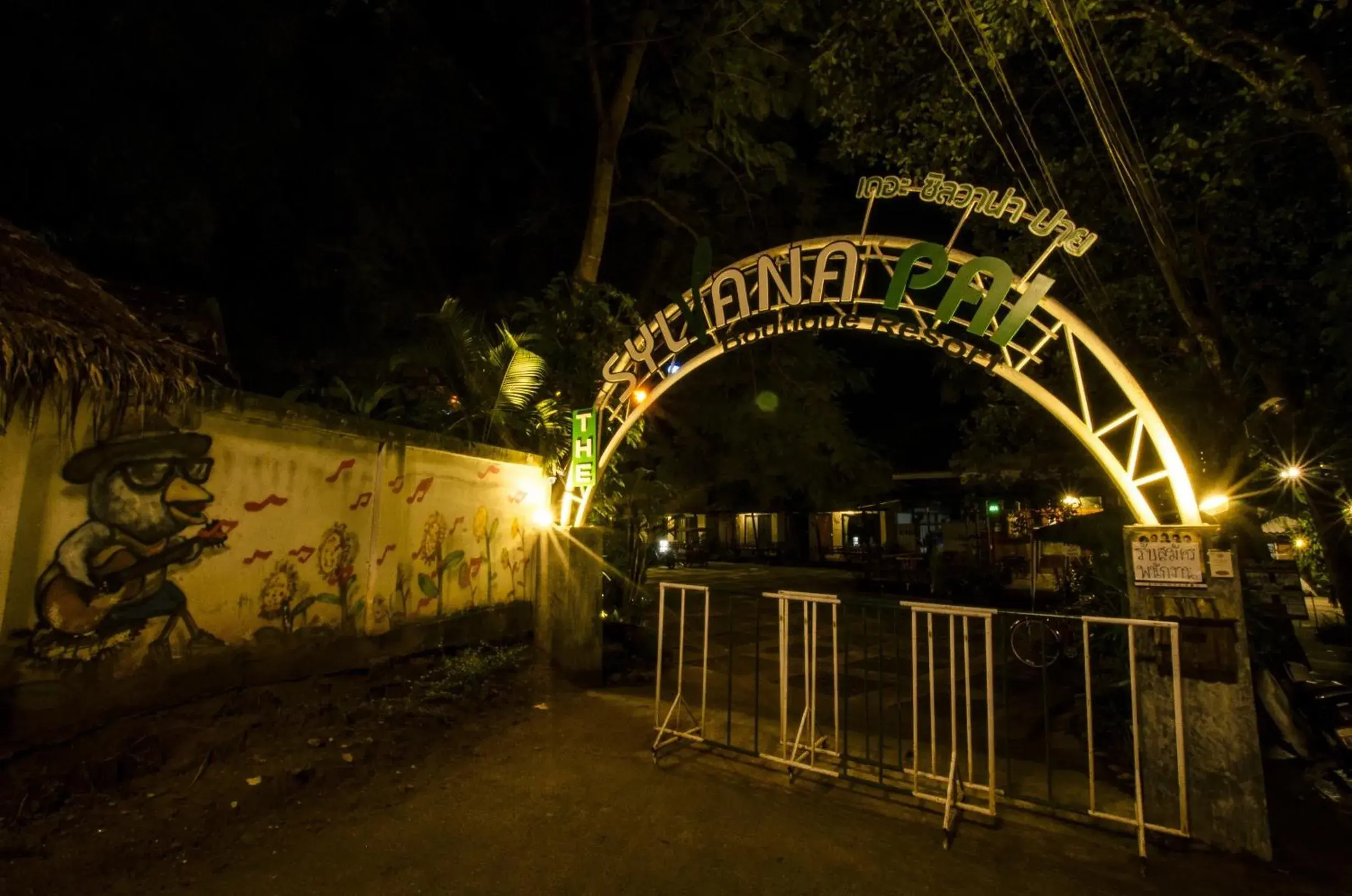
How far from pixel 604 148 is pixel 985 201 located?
7811 mm

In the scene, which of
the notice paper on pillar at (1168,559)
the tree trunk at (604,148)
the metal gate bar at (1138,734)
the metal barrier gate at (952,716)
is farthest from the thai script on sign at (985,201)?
the tree trunk at (604,148)

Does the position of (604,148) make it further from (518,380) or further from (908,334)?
(908,334)

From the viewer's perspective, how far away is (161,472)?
5.05 metres

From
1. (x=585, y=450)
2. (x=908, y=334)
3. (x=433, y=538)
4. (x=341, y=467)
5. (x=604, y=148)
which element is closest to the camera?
(x=908, y=334)

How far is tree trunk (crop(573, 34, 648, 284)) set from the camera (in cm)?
1134

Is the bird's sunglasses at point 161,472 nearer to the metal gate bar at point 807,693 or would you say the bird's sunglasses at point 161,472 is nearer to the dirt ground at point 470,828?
the dirt ground at point 470,828

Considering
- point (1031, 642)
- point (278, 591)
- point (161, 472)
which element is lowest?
point (1031, 642)

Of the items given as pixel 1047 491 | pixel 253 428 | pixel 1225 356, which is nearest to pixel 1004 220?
pixel 1225 356

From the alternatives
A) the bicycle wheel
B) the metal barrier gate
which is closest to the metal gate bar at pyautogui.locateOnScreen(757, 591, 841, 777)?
the metal barrier gate

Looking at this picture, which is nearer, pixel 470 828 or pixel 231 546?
pixel 470 828

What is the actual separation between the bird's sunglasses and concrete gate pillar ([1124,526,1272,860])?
20.8ft

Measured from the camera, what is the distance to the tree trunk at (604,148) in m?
11.3

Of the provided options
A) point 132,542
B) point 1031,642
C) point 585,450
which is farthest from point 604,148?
point 1031,642

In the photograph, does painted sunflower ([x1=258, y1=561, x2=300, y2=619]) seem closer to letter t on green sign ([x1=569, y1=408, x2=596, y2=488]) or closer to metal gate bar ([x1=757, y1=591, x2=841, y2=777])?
letter t on green sign ([x1=569, y1=408, x2=596, y2=488])
